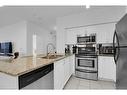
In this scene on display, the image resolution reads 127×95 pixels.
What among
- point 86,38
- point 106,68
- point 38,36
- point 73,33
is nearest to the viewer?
point 106,68

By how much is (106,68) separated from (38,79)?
7.26 feet

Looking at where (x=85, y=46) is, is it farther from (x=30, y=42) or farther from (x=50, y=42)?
(x=50, y=42)

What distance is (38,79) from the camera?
4.59 feet

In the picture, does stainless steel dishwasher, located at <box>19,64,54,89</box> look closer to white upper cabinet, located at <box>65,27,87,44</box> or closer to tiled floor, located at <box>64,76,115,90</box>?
tiled floor, located at <box>64,76,115,90</box>

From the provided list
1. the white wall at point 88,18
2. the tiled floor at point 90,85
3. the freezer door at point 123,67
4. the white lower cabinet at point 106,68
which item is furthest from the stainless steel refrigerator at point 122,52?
the white wall at point 88,18

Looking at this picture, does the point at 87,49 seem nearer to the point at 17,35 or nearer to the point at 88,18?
the point at 88,18

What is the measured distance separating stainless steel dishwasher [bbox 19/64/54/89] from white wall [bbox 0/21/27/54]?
3.18 m

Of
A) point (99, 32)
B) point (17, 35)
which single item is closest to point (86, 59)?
point (99, 32)

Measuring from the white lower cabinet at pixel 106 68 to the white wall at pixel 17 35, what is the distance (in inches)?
134

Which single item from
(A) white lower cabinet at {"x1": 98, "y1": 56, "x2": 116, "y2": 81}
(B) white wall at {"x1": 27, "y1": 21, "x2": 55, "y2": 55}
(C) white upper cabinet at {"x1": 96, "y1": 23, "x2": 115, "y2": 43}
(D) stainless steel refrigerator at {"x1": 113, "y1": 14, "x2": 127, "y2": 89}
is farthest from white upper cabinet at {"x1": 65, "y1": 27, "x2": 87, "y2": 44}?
(D) stainless steel refrigerator at {"x1": 113, "y1": 14, "x2": 127, "y2": 89}

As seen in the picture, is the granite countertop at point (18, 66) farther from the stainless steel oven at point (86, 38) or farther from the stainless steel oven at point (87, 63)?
the stainless steel oven at point (86, 38)

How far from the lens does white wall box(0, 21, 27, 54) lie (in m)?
4.59

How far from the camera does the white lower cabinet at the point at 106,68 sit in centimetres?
276

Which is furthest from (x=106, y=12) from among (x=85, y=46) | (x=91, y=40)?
(x=85, y=46)
